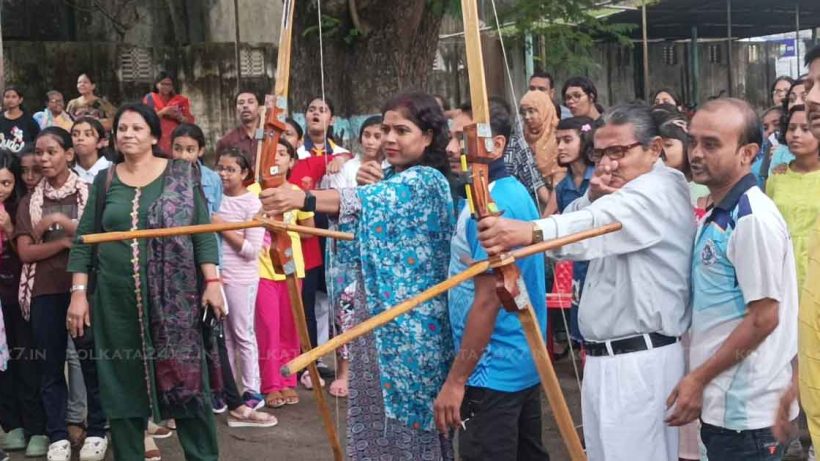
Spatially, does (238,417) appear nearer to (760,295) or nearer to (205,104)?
(760,295)

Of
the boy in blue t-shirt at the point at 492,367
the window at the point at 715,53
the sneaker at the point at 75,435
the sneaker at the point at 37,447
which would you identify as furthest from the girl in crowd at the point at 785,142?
the window at the point at 715,53

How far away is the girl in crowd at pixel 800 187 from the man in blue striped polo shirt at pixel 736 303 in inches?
73.2

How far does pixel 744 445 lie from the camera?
322 cm

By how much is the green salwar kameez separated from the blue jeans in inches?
93.9

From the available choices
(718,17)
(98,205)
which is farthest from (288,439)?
(718,17)

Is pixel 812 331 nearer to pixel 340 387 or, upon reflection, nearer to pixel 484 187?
pixel 484 187

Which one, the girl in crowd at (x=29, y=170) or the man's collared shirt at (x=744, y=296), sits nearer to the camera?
the man's collared shirt at (x=744, y=296)

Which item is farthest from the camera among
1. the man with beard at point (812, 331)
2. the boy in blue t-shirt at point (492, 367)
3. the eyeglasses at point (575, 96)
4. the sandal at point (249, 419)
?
the eyeglasses at point (575, 96)

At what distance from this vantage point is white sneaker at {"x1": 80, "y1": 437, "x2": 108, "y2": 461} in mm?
5535

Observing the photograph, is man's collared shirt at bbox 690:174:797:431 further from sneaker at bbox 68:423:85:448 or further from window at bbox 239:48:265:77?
window at bbox 239:48:265:77

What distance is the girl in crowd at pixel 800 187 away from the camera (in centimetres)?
507

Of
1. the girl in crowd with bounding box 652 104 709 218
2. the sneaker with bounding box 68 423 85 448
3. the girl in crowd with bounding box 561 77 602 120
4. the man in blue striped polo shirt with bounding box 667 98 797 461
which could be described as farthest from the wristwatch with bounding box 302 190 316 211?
the girl in crowd with bounding box 561 77 602 120

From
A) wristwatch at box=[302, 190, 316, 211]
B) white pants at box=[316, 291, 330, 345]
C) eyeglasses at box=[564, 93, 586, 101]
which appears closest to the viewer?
wristwatch at box=[302, 190, 316, 211]

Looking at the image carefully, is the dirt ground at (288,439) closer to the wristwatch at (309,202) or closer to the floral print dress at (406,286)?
the floral print dress at (406,286)
